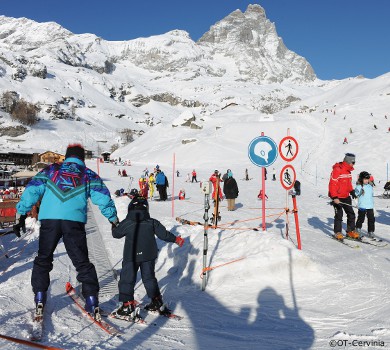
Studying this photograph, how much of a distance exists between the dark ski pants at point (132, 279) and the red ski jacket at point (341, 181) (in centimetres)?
501

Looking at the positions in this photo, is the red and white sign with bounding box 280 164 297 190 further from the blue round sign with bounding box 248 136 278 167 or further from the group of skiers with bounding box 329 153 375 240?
the group of skiers with bounding box 329 153 375 240

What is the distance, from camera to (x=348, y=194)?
805 centimetres

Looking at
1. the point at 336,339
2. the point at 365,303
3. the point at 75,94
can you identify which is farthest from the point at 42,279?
the point at 75,94

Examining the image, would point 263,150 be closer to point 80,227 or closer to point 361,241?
point 361,241

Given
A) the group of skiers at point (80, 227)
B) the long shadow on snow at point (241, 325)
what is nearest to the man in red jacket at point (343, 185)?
the long shadow on snow at point (241, 325)

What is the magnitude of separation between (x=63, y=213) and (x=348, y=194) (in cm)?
629

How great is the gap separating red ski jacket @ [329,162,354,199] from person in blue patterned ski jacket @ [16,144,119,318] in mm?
5596

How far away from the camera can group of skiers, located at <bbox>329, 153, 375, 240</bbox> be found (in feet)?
26.0

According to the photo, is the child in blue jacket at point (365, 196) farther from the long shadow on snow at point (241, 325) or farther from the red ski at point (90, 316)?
the red ski at point (90, 316)

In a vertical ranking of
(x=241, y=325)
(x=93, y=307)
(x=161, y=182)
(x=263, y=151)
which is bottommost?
(x=241, y=325)

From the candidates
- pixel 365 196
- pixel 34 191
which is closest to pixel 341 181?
pixel 365 196

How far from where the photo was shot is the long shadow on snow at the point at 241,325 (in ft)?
12.1

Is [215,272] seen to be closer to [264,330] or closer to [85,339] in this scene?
[264,330]

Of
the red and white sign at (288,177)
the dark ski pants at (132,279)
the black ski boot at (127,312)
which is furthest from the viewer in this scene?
the red and white sign at (288,177)
